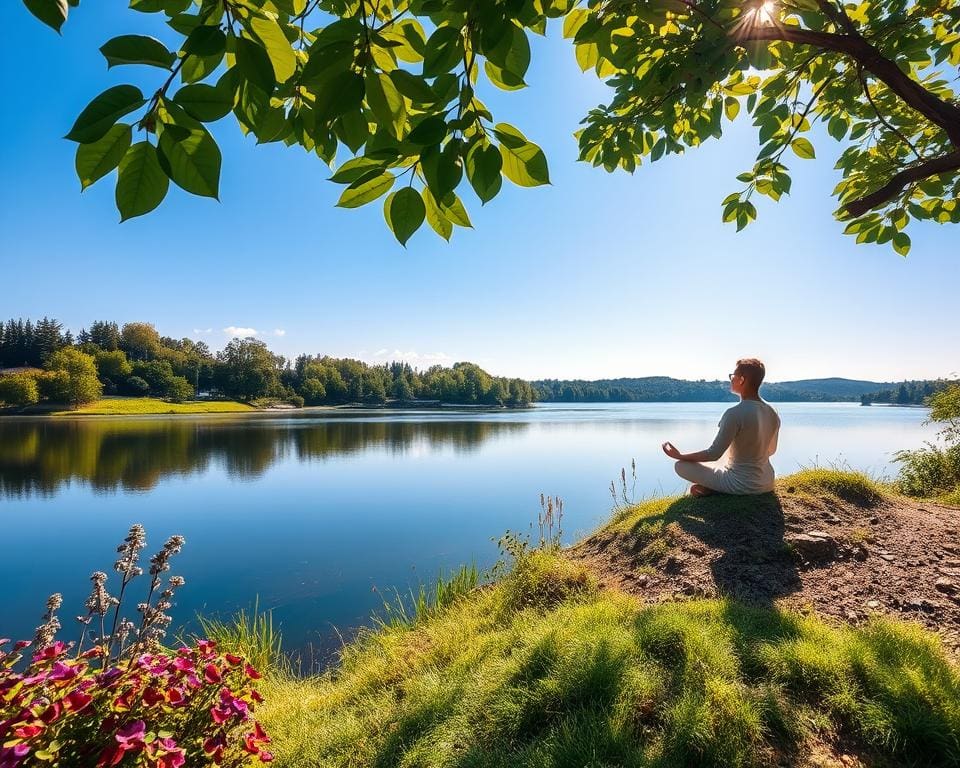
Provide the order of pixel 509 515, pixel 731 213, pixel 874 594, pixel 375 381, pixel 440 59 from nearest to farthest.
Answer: pixel 440 59 < pixel 731 213 < pixel 874 594 < pixel 509 515 < pixel 375 381

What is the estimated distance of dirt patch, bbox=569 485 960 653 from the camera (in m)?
3.01

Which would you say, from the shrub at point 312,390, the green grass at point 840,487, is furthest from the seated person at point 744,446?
the shrub at point 312,390

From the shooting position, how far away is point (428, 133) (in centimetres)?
79

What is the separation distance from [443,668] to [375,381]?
10162 cm

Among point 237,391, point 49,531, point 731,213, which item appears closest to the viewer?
Result: point 731,213

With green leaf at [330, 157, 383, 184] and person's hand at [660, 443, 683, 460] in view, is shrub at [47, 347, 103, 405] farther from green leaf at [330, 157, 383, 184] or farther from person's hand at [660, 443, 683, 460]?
green leaf at [330, 157, 383, 184]

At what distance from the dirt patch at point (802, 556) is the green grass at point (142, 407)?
79.1 m

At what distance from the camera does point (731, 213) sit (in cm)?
286

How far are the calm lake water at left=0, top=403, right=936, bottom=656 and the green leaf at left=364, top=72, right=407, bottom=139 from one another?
23.1ft

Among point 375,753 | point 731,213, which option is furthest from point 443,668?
point 731,213

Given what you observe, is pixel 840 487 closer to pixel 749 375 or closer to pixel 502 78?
pixel 749 375

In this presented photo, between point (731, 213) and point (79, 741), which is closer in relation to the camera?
point (79, 741)

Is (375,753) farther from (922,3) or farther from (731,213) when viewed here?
(922,3)

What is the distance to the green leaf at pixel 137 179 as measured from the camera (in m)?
0.74
